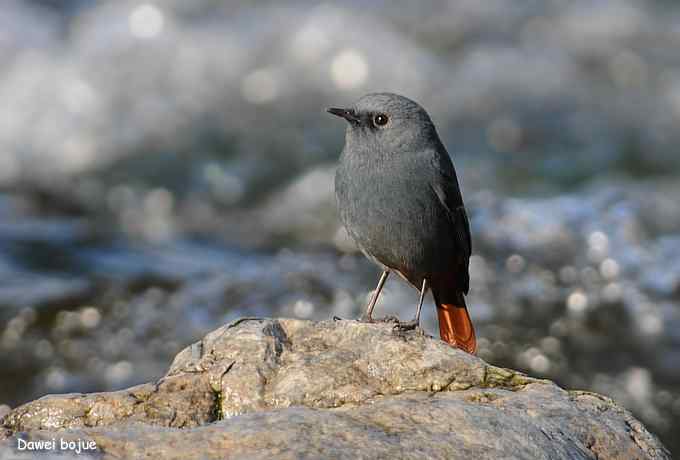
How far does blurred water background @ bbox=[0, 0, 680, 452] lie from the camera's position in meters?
8.03

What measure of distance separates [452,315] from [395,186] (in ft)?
3.54

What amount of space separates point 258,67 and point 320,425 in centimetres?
849

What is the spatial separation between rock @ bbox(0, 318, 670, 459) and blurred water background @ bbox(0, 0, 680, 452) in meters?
3.48

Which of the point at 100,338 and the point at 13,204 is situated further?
the point at 13,204

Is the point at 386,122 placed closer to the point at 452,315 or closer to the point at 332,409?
the point at 452,315

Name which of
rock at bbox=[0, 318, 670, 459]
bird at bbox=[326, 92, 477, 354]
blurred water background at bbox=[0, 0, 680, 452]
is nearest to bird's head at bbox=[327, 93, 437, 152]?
bird at bbox=[326, 92, 477, 354]

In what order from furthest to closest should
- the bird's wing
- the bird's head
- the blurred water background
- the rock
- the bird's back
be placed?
the blurred water background, the bird's wing, the bird's head, the bird's back, the rock

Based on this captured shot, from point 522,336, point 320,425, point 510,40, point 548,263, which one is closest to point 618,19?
point 510,40

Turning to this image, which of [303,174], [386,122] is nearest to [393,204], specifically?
[386,122]

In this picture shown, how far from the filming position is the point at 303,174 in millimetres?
10148

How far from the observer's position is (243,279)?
8609 mm

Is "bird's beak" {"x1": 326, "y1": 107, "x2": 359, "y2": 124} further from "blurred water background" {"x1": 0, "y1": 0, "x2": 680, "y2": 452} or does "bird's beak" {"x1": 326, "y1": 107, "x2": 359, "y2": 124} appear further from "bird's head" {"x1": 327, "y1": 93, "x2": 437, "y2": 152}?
"blurred water background" {"x1": 0, "y1": 0, "x2": 680, "y2": 452}

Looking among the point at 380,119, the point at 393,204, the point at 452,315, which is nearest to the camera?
the point at 393,204

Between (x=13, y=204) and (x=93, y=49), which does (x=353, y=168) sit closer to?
(x=13, y=204)
